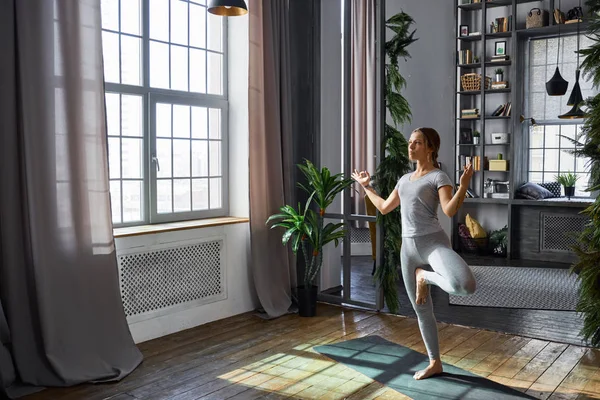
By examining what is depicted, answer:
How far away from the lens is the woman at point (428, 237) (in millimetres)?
3234

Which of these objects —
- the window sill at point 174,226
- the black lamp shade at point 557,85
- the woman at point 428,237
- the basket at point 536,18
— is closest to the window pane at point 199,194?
the window sill at point 174,226

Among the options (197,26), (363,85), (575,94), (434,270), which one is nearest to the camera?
(434,270)

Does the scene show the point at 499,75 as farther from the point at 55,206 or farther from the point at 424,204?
the point at 55,206

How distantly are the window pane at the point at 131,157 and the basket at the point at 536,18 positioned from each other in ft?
19.0

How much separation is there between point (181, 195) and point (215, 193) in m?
0.40

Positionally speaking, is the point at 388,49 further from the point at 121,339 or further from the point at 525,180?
the point at 525,180

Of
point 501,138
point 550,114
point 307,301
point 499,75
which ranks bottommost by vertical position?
point 307,301

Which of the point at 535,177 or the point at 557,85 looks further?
the point at 535,177

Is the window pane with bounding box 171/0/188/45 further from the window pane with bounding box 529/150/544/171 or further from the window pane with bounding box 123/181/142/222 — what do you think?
the window pane with bounding box 529/150/544/171

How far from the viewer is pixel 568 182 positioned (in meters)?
7.93

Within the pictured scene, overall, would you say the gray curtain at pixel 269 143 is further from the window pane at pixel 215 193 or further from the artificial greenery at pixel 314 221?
the window pane at pixel 215 193

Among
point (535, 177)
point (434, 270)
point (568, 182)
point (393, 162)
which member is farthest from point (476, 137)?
point (434, 270)

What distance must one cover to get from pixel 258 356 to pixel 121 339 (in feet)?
2.94

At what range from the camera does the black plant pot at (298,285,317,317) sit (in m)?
5.08
